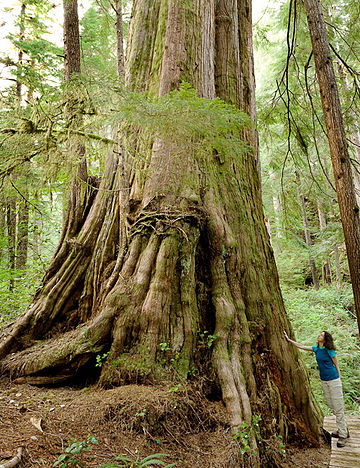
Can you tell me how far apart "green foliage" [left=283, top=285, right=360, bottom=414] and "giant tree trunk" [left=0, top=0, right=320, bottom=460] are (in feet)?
14.0

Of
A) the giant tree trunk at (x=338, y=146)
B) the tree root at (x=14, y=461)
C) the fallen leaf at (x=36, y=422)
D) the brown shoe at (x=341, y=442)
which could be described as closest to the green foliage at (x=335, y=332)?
the brown shoe at (x=341, y=442)

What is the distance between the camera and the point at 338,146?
13.7 ft

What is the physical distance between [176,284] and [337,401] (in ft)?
8.89

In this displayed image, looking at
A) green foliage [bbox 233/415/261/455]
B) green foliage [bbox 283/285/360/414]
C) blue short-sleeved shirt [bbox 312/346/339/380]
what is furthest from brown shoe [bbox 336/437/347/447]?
green foliage [bbox 283/285/360/414]

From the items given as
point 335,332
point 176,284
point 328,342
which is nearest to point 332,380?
point 328,342

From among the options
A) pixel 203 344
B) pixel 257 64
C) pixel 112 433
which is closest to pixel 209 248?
pixel 203 344

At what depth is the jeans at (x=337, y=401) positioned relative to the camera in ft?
14.2

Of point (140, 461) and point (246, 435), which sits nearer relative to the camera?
point (140, 461)

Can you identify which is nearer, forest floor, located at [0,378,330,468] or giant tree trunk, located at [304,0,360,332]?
forest floor, located at [0,378,330,468]

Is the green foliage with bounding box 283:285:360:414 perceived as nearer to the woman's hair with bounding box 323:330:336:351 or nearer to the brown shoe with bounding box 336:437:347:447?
the brown shoe with bounding box 336:437:347:447

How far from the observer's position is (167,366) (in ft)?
11.5

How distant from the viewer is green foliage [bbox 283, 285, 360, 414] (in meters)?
8.09

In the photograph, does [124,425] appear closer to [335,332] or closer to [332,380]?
[332,380]

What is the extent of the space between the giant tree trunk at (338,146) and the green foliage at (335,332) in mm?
5057
